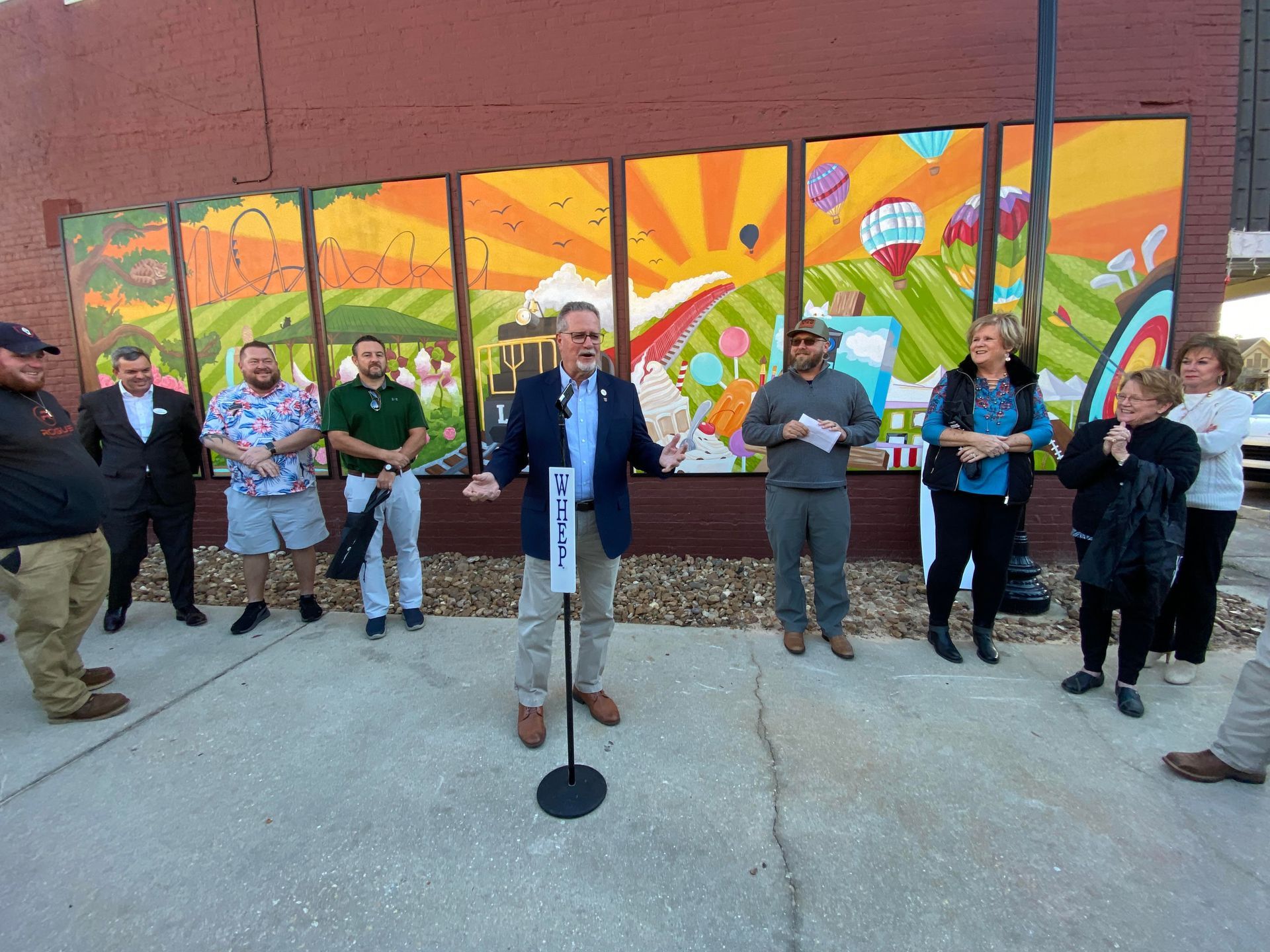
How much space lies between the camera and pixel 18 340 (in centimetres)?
290

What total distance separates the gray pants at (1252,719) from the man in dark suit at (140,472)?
6.06 meters

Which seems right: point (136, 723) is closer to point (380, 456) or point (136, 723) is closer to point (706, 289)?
point (380, 456)

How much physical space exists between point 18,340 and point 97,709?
194 centimetres

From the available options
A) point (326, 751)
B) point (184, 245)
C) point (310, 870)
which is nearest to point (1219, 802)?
point (310, 870)

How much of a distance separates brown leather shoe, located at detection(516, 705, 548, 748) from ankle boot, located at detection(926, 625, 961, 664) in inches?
96.2

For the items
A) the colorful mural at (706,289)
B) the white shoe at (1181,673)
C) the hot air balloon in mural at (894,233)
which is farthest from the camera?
the colorful mural at (706,289)

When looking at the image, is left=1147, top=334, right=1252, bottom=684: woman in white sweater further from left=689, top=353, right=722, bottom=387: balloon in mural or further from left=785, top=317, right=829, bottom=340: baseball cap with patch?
left=689, top=353, right=722, bottom=387: balloon in mural

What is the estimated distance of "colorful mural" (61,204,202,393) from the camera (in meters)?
5.94

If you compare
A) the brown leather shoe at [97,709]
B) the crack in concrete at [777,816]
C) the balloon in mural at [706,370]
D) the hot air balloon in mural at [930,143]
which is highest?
the hot air balloon in mural at [930,143]

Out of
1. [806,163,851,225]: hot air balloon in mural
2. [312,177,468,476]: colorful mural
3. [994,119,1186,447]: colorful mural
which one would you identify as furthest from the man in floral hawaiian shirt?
[994,119,1186,447]: colorful mural

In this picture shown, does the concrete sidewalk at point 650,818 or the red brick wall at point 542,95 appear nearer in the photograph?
the concrete sidewalk at point 650,818

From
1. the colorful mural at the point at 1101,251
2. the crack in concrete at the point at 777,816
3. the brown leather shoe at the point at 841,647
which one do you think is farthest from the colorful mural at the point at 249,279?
the colorful mural at the point at 1101,251

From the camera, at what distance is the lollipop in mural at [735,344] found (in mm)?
5176

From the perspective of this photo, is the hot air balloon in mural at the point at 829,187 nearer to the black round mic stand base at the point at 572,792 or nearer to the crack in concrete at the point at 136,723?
the black round mic stand base at the point at 572,792
